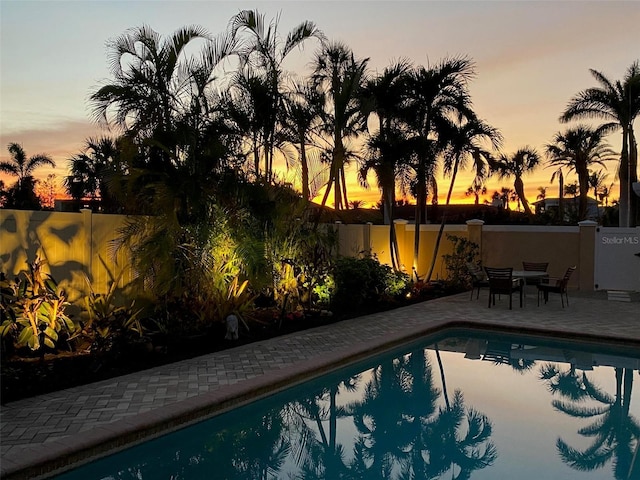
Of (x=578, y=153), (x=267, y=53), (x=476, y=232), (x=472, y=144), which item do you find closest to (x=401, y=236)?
(x=476, y=232)

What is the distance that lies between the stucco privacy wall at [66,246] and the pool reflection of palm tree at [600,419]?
5.92 meters

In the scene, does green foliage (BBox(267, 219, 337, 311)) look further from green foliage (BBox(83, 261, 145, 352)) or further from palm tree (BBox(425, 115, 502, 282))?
palm tree (BBox(425, 115, 502, 282))

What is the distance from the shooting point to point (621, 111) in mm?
21484

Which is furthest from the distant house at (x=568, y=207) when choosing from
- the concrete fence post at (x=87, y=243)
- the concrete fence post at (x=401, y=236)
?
the concrete fence post at (x=87, y=243)

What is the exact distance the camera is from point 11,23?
5.61 metres

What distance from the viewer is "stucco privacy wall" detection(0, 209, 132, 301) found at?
629 cm

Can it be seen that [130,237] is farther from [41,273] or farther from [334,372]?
[334,372]

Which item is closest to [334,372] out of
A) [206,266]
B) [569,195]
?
[206,266]

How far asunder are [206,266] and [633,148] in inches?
826

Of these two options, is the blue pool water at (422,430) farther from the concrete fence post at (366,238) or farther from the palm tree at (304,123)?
the concrete fence post at (366,238)

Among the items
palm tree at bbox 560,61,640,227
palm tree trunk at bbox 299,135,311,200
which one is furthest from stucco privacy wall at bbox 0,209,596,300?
palm tree at bbox 560,61,640,227

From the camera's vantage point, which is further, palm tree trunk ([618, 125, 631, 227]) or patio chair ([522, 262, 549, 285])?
palm tree trunk ([618, 125, 631, 227])

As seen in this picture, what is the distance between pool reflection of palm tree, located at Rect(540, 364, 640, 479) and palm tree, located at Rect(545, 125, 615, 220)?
68.1ft

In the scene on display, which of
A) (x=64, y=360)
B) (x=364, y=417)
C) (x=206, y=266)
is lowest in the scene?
(x=364, y=417)
